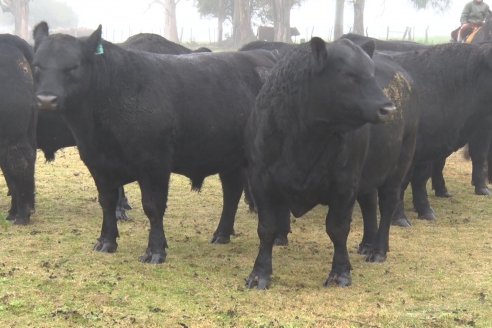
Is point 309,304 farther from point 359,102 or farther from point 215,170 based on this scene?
point 215,170

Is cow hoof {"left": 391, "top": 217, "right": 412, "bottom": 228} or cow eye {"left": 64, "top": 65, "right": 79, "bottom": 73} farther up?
cow eye {"left": 64, "top": 65, "right": 79, "bottom": 73}

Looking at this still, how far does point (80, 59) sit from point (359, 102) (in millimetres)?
2203

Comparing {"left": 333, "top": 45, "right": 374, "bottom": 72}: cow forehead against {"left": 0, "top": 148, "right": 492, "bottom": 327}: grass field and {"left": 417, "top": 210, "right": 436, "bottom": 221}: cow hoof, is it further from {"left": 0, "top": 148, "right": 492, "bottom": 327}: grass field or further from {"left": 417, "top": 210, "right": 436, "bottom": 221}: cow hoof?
{"left": 417, "top": 210, "right": 436, "bottom": 221}: cow hoof

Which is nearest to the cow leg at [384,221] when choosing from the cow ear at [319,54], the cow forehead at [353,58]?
the cow forehead at [353,58]

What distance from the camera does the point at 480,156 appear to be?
9.58 metres

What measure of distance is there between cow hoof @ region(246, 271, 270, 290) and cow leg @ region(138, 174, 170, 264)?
0.97 metres

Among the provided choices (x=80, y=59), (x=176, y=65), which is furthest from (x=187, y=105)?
(x=80, y=59)

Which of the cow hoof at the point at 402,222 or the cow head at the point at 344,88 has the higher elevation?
the cow head at the point at 344,88

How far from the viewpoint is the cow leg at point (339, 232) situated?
17.6ft

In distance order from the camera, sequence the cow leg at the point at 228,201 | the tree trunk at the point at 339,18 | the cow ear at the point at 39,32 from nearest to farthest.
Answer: the cow ear at the point at 39,32 → the cow leg at the point at 228,201 → the tree trunk at the point at 339,18

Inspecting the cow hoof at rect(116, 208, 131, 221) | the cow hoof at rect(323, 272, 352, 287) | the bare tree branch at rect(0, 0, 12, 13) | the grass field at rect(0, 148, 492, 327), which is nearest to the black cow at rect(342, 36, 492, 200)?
the grass field at rect(0, 148, 492, 327)

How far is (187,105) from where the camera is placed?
20.4 feet

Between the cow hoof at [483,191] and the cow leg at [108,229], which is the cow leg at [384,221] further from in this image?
the cow hoof at [483,191]

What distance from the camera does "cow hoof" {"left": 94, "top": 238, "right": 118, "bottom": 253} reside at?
6430mm
